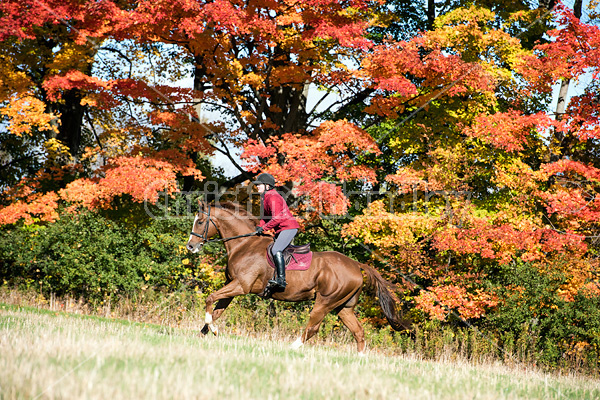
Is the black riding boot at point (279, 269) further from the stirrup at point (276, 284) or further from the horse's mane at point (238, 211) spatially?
the horse's mane at point (238, 211)

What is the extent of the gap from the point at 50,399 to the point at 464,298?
10646 mm

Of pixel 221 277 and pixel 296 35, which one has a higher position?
pixel 296 35

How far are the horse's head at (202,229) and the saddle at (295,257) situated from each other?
1.17m

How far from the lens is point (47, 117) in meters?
16.1

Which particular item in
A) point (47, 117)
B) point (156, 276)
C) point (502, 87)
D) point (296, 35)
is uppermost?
point (296, 35)

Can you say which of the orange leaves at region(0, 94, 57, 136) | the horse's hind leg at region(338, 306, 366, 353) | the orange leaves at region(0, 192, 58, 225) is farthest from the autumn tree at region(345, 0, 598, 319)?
the orange leaves at region(0, 94, 57, 136)

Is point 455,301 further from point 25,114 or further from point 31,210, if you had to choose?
point 25,114

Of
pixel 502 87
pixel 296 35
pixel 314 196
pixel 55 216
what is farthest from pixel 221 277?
pixel 502 87

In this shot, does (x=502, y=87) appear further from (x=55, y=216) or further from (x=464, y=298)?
(x=55, y=216)

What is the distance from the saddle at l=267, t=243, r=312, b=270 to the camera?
9047mm

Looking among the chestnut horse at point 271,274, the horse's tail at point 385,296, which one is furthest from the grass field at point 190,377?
the horse's tail at point 385,296

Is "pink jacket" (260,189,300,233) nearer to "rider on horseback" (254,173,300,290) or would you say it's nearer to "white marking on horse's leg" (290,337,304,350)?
"rider on horseback" (254,173,300,290)

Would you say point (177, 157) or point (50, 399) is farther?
point (177, 157)

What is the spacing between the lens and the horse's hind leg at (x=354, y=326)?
9.39m
